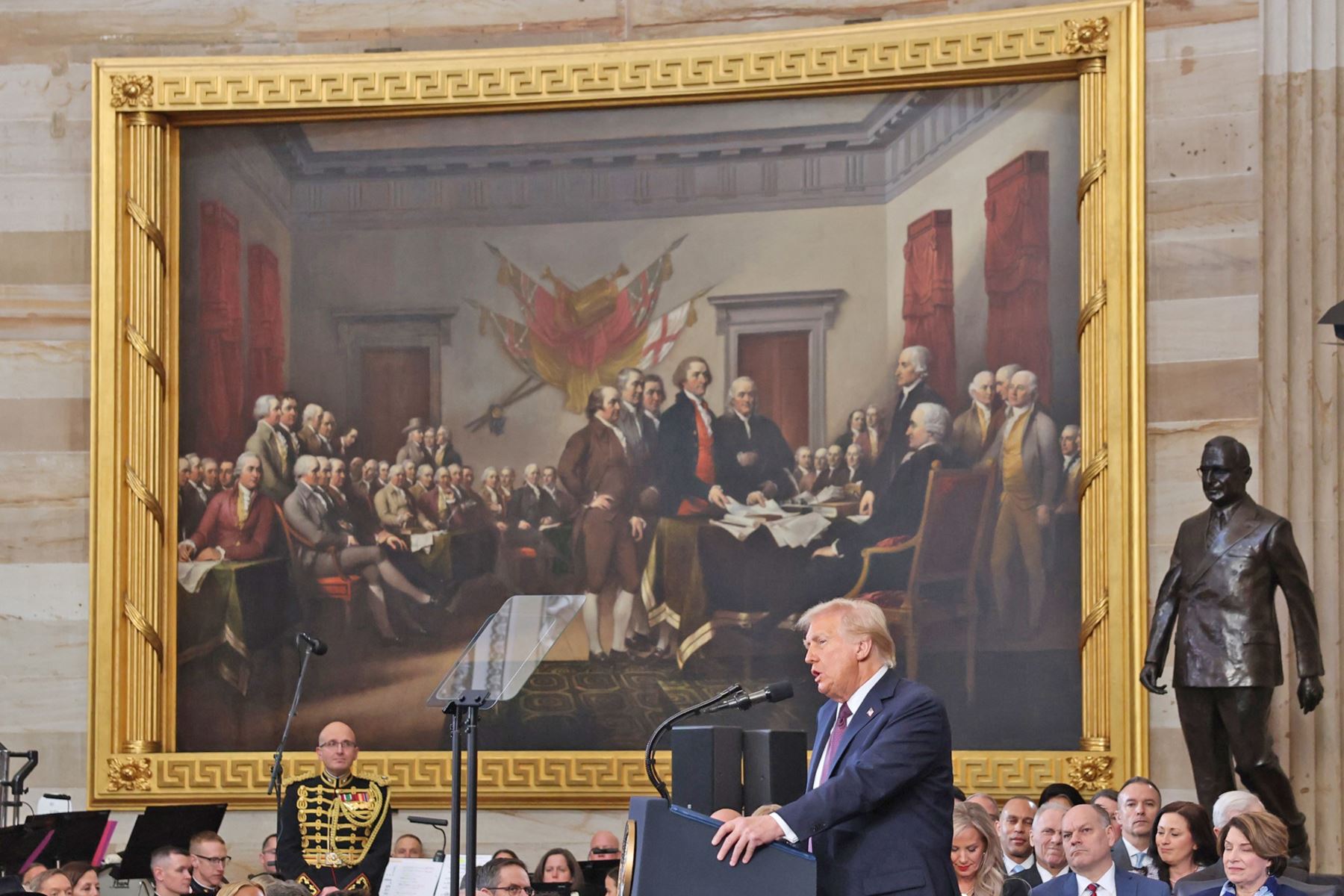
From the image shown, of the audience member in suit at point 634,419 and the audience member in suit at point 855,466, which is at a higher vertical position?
the audience member in suit at point 634,419

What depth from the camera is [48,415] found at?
12.6 meters

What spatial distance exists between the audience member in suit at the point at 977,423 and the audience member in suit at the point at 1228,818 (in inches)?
132

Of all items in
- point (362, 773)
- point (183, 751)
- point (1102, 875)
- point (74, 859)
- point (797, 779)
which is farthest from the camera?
point (183, 751)

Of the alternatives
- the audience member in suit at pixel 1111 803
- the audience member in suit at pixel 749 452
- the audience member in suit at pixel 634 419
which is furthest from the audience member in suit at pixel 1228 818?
the audience member in suit at pixel 634 419

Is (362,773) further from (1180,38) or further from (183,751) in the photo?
(1180,38)

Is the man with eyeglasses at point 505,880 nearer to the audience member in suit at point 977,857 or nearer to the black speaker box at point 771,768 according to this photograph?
the audience member in suit at point 977,857

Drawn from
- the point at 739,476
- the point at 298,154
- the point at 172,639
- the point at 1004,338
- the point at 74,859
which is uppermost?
the point at 298,154

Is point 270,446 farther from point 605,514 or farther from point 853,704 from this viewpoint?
point 853,704

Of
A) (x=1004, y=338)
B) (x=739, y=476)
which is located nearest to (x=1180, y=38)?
(x=1004, y=338)

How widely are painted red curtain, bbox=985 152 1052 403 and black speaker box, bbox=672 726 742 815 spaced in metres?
6.00

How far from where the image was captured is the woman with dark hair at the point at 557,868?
10.4 metres

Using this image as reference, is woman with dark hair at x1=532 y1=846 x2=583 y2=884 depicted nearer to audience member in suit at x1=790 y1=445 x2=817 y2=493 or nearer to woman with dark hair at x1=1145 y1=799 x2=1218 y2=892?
audience member in suit at x1=790 y1=445 x2=817 y2=493

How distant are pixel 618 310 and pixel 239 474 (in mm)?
2866

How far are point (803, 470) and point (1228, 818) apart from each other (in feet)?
14.3
